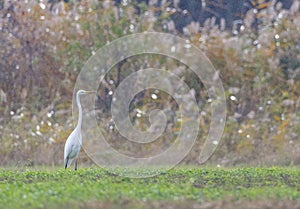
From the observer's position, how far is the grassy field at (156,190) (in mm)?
7680

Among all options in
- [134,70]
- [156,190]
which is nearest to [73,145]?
[156,190]

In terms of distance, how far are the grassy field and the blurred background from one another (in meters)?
3.40

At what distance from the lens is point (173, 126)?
15.4 m

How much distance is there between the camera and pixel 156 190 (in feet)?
27.9

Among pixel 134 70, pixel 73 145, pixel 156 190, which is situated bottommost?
pixel 156 190

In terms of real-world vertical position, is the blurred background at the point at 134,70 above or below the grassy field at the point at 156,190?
above

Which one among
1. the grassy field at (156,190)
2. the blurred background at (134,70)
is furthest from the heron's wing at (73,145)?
the blurred background at (134,70)

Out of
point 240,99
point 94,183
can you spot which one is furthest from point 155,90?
point 94,183

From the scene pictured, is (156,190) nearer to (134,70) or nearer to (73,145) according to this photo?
(73,145)

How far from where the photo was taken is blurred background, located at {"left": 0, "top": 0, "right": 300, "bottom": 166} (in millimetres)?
14719

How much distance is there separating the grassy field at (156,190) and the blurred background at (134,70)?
11.2 ft

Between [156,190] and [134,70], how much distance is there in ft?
26.4

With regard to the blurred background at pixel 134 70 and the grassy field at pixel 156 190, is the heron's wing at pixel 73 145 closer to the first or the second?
the grassy field at pixel 156 190

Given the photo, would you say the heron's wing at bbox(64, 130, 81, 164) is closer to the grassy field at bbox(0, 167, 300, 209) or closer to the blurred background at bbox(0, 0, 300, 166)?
the grassy field at bbox(0, 167, 300, 209)
